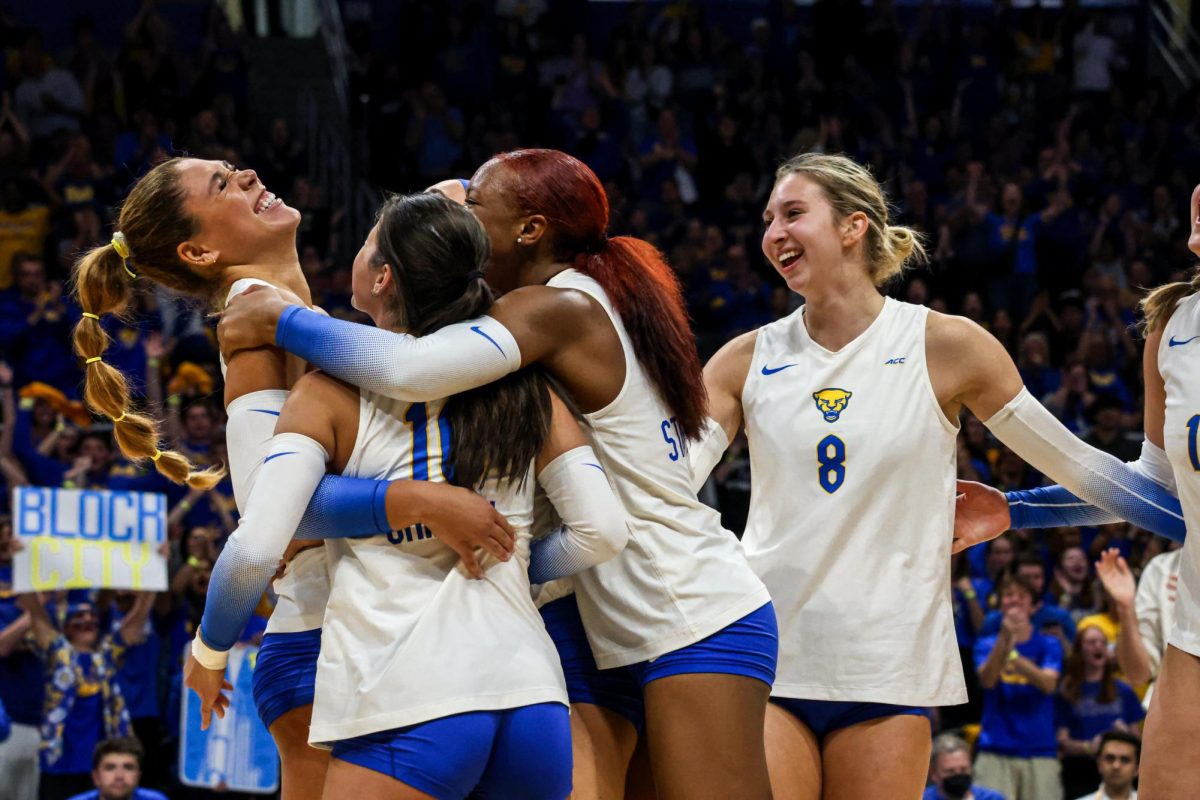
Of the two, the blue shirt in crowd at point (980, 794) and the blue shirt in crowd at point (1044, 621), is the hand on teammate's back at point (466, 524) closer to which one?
the blue shirt in crowd at point (980, 794)

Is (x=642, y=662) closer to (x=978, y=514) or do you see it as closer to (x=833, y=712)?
(x=833, y=712)

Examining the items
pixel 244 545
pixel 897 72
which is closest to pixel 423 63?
pixel 897 72

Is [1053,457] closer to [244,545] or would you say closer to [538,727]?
[538,727]

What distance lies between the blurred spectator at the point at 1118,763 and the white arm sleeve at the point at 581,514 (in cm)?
493

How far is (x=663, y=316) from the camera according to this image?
3180 millimetres

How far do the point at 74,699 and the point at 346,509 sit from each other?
18.4 ft

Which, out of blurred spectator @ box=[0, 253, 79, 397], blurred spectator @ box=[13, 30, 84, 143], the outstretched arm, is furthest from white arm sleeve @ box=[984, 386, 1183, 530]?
blurred spectator @ box=[13, 30, 84, 143]

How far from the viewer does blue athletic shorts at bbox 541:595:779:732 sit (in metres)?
3.00

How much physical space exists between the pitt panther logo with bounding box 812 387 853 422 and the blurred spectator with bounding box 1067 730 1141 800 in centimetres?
415

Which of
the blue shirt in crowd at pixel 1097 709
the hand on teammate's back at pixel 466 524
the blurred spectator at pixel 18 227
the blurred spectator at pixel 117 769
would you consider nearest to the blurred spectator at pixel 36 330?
the blurred spectator at pixel 18 227

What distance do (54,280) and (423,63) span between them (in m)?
4.91

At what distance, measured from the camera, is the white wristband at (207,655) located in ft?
9.30

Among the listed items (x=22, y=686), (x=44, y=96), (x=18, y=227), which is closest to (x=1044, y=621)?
(x=22, y=686)

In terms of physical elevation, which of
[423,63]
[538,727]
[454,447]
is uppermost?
[423,63]
